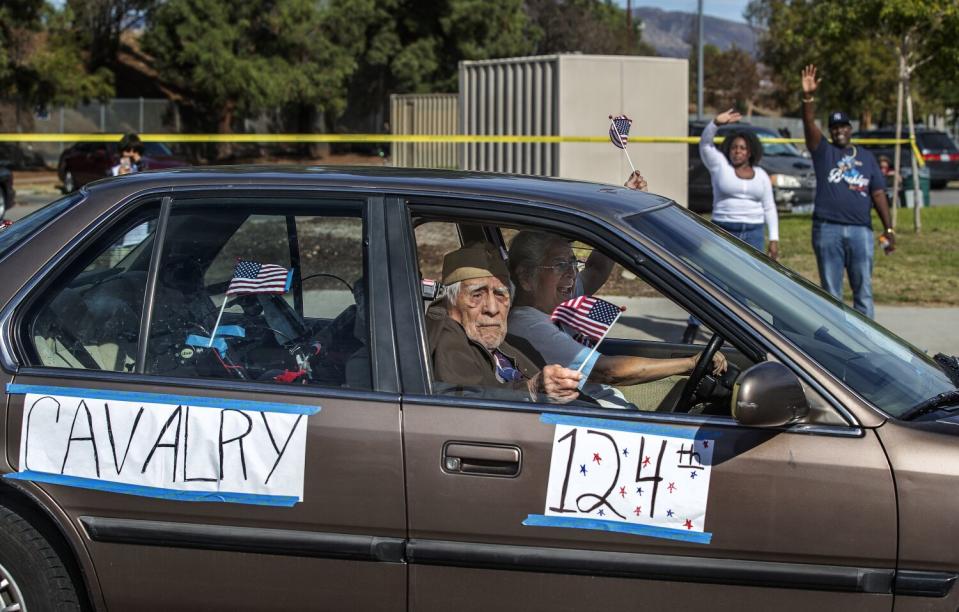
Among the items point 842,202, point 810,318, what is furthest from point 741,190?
point 810,318

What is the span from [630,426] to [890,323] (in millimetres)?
7372

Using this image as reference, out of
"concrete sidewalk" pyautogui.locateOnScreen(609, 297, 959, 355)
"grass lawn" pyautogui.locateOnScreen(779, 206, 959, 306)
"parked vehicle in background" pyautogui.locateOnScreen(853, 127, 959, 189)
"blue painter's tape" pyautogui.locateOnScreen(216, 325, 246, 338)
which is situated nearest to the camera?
"blue painter's tape" pyautogui.locateOnScreen(216, 325, 246, 338)

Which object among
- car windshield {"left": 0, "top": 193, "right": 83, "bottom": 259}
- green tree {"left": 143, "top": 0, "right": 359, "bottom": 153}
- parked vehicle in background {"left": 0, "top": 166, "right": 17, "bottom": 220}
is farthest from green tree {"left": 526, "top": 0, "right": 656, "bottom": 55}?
car windshield {"left": 0, "top": 193, "right": 83, "bottom": 259}

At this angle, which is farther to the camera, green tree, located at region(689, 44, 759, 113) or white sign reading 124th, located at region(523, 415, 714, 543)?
green tree, located at region(689, 44, 759, 113)

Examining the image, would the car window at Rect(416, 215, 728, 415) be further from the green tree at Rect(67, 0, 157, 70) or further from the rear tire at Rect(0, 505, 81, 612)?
the green tree at Rect(67, 0, 157, 70)

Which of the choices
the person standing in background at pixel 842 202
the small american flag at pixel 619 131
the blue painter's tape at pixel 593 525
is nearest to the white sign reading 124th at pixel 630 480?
the blue painter's tape at pixel 593 525

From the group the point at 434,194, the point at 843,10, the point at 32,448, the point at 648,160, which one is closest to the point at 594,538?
the point at 434,194

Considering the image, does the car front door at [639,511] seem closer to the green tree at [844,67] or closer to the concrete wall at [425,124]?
the concrete wall at [425,124]

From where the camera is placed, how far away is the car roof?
346cm

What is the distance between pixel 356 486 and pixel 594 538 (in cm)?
65

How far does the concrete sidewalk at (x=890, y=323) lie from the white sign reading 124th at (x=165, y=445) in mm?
5938

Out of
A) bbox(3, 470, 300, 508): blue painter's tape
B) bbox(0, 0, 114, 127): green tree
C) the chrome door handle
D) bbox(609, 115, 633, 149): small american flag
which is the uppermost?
bbox(0, 0, 114, 127): green tree

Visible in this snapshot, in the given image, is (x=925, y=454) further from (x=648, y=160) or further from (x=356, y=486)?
(x=648, y=160)

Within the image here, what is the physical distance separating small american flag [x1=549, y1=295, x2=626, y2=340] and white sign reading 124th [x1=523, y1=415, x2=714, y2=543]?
0.43 metres
